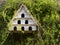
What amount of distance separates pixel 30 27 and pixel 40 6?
0.20 metres

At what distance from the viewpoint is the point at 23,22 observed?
8.21ft

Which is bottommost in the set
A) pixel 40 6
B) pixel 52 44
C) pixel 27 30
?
pixel 52 44

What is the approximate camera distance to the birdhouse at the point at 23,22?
2496mm

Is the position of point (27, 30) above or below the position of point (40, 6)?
below

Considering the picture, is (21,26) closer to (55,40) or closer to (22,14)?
(22,14)

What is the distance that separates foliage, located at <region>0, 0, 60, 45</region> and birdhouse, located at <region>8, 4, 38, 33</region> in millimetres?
66

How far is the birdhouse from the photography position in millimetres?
2496

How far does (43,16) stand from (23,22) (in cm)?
19

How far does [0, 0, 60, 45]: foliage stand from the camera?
2524 millimetres

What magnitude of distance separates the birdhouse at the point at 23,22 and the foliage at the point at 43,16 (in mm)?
66

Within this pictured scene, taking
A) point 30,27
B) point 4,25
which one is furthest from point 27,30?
point 4,25

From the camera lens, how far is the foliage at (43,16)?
2.52 metres

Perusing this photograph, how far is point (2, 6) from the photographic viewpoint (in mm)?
2668

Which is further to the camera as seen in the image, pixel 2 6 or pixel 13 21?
pixel 2 6
